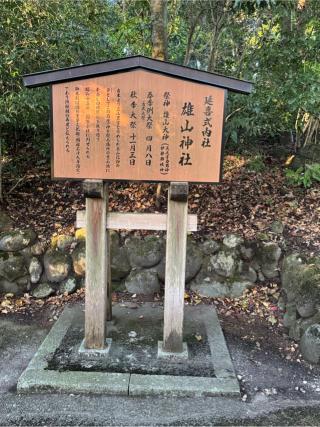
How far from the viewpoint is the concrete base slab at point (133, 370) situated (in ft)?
10.9

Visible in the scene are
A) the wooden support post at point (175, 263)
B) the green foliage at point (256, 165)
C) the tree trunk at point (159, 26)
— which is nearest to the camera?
the wooden support post at point (175, 263)

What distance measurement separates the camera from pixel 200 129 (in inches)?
136

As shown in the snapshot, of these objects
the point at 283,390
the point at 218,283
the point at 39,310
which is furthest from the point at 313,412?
the point at 39,310

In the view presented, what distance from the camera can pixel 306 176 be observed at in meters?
6.56

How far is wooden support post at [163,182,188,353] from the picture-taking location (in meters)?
3.57

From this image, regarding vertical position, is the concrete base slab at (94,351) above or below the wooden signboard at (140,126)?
below

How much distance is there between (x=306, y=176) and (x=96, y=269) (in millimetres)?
4412

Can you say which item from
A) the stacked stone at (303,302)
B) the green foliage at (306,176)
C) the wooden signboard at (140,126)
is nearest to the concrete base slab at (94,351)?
the wooden signboard at (140,126)

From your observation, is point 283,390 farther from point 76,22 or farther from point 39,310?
point 76,22

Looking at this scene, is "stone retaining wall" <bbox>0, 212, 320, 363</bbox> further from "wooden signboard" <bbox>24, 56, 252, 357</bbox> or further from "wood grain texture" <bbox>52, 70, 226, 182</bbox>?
"wood grain texture" <bbox>52, 70, 226, 182</bbox>

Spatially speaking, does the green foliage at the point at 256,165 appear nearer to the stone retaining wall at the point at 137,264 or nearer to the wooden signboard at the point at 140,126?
the stone retaining wall at the point at 137,264

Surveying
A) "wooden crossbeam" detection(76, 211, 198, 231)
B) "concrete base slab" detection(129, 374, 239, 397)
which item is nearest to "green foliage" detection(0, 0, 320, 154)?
"wooden crossbeam" detection(76, 211, 198, 231)

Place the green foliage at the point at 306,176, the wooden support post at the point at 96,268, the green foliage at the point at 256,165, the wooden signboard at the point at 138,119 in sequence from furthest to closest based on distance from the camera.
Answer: the green foliage at the point at 256,165 < the green foliage at the point at 306,176 < the wooden support post at the point at 96,268 < the wooden signboard at the point at 138,119

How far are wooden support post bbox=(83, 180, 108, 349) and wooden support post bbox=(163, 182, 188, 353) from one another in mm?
639
